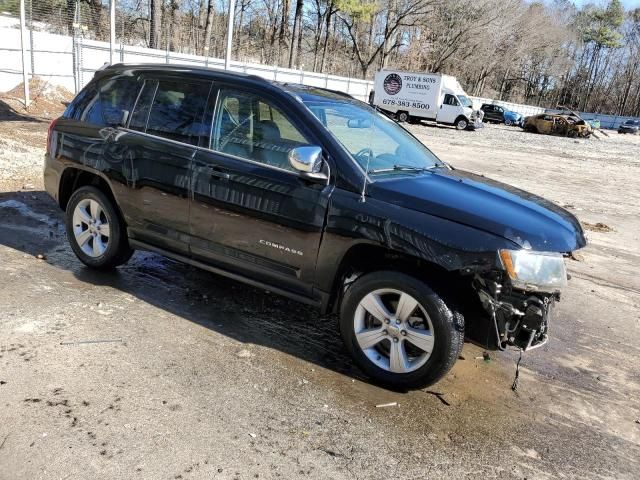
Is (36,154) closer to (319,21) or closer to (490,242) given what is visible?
(490,242)

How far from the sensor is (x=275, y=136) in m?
4.08

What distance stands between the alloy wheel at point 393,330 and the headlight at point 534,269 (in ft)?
1.88

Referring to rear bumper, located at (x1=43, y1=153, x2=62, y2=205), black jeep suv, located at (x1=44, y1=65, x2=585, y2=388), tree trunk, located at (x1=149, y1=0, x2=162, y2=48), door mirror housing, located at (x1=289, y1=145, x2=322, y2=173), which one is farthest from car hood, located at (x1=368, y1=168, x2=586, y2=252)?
tree trunk, located at (x1=149, y1=0, x2=162, y2=48)

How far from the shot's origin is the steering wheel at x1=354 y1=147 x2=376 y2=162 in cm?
386

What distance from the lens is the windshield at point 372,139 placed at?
3955 millimetres

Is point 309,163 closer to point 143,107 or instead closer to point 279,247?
point 279,247

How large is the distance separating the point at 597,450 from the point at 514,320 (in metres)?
0.85

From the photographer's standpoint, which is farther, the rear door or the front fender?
the rear door

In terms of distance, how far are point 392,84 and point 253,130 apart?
34792 millimetres

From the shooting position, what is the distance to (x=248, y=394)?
11.2 ft

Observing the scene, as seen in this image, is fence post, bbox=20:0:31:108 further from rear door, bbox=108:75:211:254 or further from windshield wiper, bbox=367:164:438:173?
windshield wiper, bbox=367:164:438:173

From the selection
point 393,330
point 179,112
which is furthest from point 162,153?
point 393,330

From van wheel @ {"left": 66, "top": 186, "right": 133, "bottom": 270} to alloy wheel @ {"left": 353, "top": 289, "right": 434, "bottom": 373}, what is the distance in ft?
7.99

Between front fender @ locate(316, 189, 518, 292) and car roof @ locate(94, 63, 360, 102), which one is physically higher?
car roof @ locate(94, 63, 360, 102)
